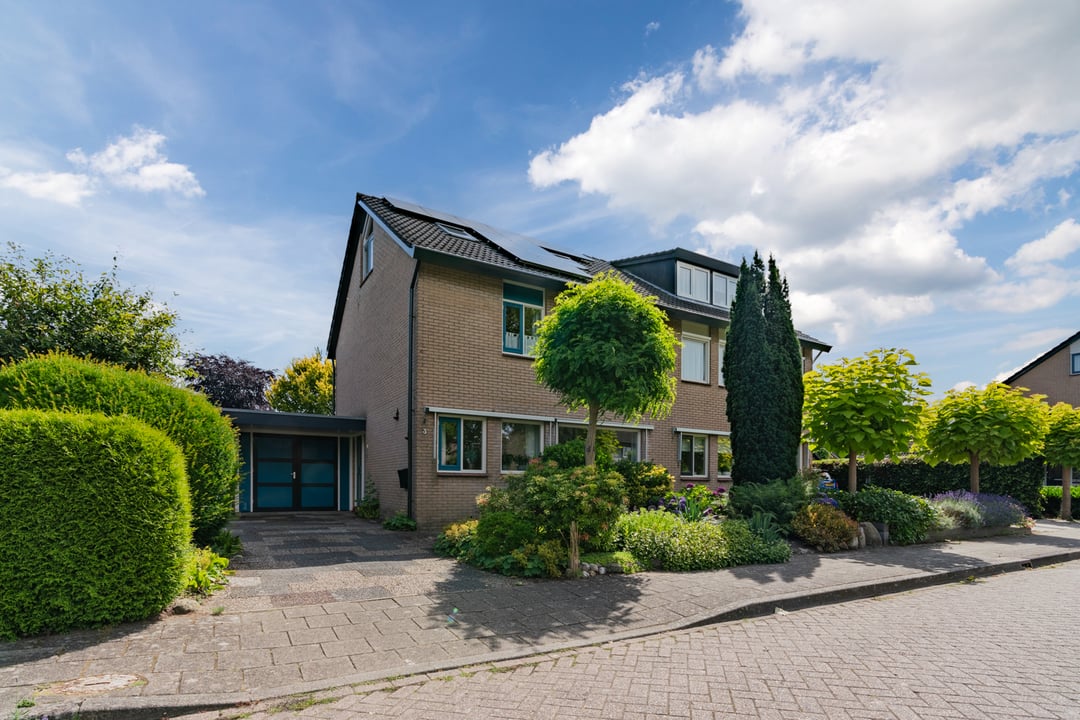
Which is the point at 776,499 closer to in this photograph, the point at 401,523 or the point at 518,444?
the point at 518,444

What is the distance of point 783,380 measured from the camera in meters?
13.3

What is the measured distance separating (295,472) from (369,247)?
692cm

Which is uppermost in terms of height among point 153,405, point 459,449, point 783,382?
point 783,382

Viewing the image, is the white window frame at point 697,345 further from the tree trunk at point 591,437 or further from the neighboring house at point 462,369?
the tree trunk at point 591,437

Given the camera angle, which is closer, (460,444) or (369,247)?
(460,444)

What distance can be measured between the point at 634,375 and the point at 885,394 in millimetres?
6201

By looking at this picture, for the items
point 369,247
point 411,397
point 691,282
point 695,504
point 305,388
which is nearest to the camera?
point 695,504

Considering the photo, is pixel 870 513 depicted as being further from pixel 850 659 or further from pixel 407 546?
pixel 407 546

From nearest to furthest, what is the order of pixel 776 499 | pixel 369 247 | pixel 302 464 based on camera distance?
pixel 776 499
pixel 369 247
pixel 302 464

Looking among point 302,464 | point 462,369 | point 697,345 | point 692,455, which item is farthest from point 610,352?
point 302,464

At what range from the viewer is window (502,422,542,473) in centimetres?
1423

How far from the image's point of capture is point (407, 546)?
35.4 ft

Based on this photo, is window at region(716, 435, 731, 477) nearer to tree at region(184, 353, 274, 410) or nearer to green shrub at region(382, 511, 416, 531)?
green shrub at region(382, 511, 416, 531)

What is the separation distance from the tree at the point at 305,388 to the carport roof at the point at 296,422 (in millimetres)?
10413
